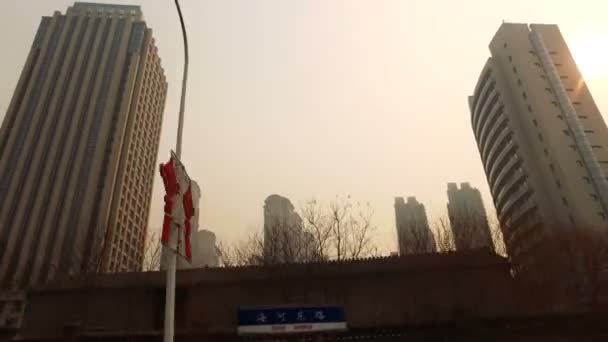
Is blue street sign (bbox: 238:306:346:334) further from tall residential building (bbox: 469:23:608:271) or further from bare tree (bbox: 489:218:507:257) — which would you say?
tall residential building (bbox: 469:23:608:271)

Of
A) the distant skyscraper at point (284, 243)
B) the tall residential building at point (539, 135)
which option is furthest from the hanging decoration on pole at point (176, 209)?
the tall residential building at point (539, 135)

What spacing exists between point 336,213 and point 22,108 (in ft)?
248

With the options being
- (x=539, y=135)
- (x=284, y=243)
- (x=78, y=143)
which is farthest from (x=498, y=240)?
(x=78, y=143)

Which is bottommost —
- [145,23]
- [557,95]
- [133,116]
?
[557,95]

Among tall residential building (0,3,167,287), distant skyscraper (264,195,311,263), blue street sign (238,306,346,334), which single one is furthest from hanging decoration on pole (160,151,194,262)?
tall residential building (0,3,167,287)

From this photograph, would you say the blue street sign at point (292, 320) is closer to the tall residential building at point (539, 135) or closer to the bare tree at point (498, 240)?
the bare tree at point (498, 240)

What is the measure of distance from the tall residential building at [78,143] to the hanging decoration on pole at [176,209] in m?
60.5

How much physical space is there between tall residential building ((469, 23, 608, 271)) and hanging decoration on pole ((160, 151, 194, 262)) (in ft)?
152

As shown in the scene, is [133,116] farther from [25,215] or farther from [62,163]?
[25,215]

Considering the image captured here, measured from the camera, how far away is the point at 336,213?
98.7 feet

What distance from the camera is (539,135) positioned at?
56.3 metres

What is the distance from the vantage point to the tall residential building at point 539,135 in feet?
164

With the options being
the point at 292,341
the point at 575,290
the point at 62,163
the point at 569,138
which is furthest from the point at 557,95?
the point at 62,163

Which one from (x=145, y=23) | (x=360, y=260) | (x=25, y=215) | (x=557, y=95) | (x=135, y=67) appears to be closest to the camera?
(x=360, y=260)
